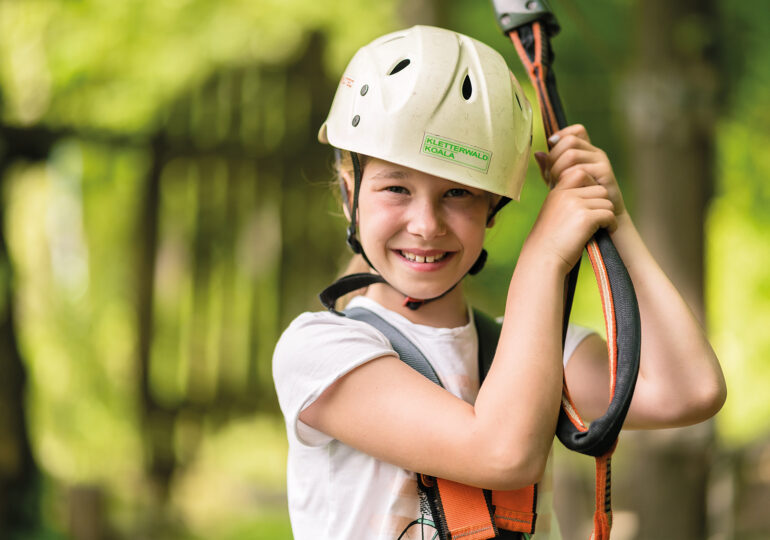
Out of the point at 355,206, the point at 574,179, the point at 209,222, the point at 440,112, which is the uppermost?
the point at 440,112

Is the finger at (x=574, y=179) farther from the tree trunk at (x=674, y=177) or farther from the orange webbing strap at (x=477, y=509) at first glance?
the tree trunk at (x=674, y=177)

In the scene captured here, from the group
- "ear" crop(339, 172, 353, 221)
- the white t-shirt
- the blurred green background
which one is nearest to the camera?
the white t-shirt

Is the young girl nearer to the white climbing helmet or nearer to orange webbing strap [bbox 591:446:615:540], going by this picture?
the white climbing helmet

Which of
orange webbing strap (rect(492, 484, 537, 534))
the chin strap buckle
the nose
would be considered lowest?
orange webbing strap (rect(492, 484, 537, 534))

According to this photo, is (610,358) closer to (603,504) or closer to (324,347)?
(603,504)

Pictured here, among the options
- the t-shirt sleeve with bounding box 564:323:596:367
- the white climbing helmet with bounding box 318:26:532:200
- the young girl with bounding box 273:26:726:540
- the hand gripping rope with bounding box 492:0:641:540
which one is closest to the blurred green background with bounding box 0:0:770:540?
the t-shirt sleeve with bounding box 564:323:596:367

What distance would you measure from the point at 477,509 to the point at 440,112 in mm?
909

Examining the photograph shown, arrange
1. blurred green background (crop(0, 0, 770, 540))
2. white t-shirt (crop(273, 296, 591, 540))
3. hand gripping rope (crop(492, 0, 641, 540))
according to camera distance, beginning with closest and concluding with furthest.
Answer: hand gripping rope (crop(492, 0, 641, 540)) < white t-shirt (crop(273, 296, 591, 540)) < blurred green background (crop(0, 0, 770, 540))

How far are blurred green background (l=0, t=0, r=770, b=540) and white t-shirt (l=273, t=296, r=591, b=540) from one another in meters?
3.39

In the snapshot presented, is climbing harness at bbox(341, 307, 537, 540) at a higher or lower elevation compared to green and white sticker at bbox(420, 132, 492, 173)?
lower

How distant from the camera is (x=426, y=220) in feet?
6.28

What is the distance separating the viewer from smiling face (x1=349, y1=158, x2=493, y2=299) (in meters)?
1.95

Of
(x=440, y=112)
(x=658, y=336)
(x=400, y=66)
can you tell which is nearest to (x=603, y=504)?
(x=658, y=336)

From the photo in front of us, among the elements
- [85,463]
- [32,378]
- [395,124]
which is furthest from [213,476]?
[395,124]
